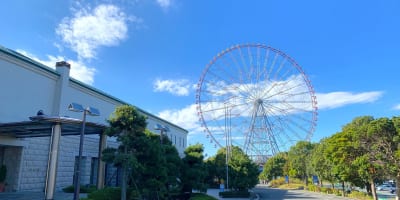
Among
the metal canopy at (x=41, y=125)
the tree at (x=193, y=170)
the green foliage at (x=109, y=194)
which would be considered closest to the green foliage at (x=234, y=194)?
the tree at (x=193, y=170)

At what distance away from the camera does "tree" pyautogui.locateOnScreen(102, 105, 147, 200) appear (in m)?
14.8

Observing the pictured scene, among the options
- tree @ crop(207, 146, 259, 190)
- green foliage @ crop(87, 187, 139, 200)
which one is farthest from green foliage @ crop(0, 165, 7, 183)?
tree @ crop(207, 146, 259, 190)

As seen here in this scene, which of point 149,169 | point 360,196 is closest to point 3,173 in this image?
point 149,169

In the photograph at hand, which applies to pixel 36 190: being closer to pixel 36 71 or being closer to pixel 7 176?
pixel 7 176

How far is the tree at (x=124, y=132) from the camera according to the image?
14820 mm

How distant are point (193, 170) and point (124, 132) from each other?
862 centimetres

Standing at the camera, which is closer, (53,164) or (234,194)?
(53,164)

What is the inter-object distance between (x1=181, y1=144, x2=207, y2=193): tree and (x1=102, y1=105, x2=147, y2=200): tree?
7832 mm

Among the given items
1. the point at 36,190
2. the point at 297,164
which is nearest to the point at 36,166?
the point at 36,190

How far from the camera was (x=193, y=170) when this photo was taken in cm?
2256

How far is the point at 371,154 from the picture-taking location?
26750 millimetres

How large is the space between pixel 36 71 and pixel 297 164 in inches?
2092

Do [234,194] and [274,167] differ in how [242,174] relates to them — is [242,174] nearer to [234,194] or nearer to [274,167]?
[234,194]

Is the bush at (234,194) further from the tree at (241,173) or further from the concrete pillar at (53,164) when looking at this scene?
the concrete pillar at (53,164)
